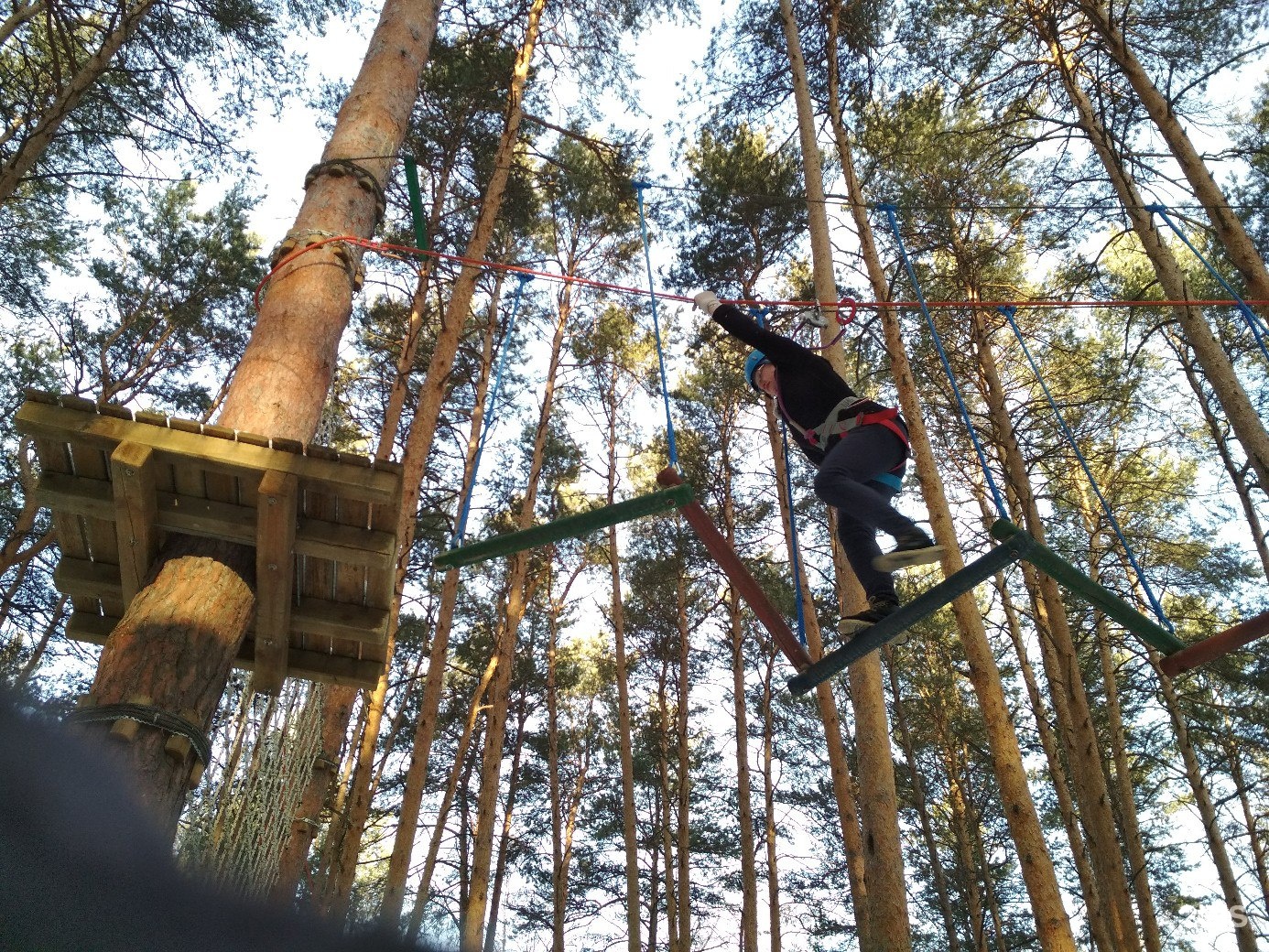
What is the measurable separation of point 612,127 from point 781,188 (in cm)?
210

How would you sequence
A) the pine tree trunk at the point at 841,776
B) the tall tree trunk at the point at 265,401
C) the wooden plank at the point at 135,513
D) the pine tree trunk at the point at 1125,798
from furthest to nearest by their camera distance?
1. the pine tree trunk at the point at 841,776
2. the pine tree trunk at the point at 1125,798
3. the wooden plank at the point at 135,513
4. the tall tree trunk at the point at 265,401

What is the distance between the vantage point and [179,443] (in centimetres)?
271

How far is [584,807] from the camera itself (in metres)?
16.8

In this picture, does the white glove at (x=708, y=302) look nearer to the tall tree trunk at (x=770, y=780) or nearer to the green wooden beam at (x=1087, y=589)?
the green wooden beam at (x=1087, y=589)

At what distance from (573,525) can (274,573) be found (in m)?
0.97

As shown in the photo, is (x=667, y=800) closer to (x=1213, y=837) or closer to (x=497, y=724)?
(x=497, y=724)

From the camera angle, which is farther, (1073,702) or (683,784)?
(683,784)

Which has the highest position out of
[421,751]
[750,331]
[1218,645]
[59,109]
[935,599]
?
[59,109]

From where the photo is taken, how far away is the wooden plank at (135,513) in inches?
105

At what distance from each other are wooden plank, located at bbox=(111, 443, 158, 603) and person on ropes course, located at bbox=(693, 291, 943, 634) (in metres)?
2.02

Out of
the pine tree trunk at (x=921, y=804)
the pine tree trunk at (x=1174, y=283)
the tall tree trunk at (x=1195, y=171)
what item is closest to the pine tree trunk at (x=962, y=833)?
the pine tree trunk at (x=921, y=804)

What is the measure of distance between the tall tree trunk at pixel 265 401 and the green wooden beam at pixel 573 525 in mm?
678

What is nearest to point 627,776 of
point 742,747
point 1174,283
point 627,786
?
point 627,786

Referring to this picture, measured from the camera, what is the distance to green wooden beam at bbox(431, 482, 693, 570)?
2.94 m
